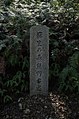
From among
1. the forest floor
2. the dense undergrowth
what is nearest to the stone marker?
the forest floor

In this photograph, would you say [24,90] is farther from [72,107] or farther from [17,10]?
[17,10]

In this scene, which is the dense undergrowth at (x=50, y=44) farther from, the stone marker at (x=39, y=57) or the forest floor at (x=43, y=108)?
the stone marker at (x=39, y=57)

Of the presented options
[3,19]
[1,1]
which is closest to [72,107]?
[3,19]

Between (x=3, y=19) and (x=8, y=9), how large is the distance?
47 centimetres

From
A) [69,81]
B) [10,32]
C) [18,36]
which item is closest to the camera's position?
[69,81]

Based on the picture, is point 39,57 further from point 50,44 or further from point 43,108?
point 50,44

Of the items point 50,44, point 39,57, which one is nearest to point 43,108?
point 39,57

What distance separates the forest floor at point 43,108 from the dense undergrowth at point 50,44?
6.9 inches

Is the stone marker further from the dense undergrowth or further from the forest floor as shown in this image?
the dense undergrowth

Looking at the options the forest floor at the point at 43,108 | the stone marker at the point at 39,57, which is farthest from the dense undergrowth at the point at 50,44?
the stone marker at the point at 39,57

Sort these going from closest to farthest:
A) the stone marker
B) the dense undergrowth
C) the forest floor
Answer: the forest floor, the stone marker, the dense undergrowth

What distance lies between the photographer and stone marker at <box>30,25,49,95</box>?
457 centimetres

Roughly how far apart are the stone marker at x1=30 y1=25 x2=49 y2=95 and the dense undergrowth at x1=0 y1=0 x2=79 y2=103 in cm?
37

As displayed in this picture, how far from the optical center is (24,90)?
16.4 ft
